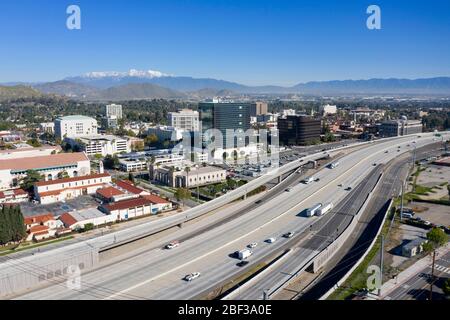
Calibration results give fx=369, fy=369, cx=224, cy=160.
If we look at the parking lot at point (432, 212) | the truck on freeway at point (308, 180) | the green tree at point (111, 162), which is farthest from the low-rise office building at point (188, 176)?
the parking lot at point (432, 212)

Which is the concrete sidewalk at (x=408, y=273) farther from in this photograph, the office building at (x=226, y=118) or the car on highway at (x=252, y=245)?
the office building at (x=226, y=118)

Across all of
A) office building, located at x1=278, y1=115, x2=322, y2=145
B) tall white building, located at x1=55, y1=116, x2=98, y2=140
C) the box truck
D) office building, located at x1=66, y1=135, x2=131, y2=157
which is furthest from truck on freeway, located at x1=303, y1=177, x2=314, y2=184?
tall white building, located at x1=55, y1=116, x2=98, y2=140

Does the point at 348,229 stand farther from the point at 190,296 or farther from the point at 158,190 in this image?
the point at 158,190

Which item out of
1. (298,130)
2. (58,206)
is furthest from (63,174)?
(298,130)

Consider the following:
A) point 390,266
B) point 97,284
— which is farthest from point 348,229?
point 97,284

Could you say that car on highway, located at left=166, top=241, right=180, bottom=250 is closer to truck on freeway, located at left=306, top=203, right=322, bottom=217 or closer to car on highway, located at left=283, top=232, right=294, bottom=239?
car on highway, located at left=283, top=232, right=294, bottom=239
